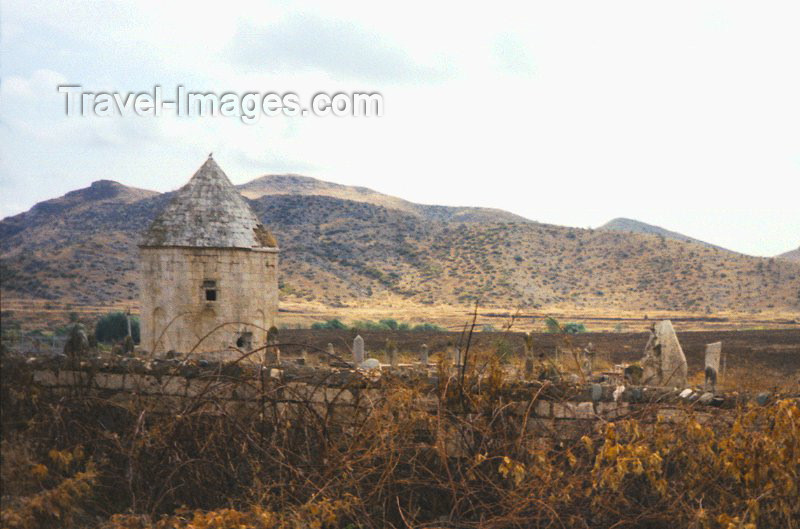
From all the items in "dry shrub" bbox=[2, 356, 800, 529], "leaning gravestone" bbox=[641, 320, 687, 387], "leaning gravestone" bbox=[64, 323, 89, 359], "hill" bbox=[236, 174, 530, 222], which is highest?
"hill" bbox=[236, 174, 530, 222]

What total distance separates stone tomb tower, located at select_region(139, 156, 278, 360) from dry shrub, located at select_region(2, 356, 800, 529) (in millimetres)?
7306

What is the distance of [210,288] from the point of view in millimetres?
13773

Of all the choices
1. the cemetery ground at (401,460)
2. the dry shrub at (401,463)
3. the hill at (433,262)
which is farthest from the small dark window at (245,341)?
the hill at (433,262)

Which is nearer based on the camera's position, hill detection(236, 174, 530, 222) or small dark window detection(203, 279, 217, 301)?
small dark window detection(203, 279, 217, 301)

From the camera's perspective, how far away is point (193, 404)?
6.11 metres

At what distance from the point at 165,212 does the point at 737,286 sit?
5361 centimetres

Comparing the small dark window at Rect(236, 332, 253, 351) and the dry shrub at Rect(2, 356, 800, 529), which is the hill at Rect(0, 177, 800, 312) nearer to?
the small dark window at Rect(236, 332, 253, 351)

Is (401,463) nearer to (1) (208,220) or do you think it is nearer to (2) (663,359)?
(2) (663,359)

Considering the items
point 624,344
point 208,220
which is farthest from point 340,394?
point 624,344

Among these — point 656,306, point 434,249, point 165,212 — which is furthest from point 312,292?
point 165,212

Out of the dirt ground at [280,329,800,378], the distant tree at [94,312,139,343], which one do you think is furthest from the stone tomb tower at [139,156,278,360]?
the distant tree at [94,312,139,343]

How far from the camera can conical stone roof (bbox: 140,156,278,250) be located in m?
13.8

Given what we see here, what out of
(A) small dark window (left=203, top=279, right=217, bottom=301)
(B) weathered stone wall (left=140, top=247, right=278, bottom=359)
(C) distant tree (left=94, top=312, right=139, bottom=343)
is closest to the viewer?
(B) weathered stone wall (left=140, top=247, right=278, bottom=359)

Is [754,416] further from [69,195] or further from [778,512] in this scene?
[69,195]
